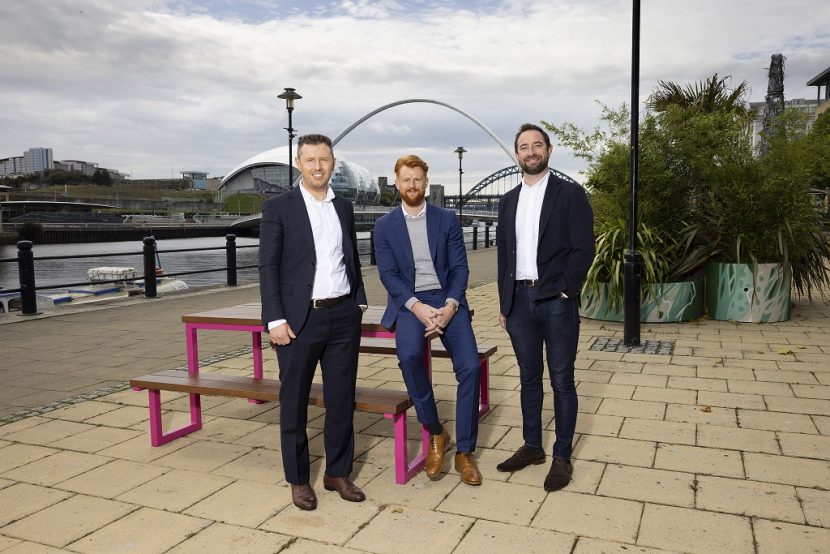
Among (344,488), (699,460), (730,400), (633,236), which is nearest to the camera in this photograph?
(344,488)

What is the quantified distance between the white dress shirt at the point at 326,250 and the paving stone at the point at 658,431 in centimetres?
204

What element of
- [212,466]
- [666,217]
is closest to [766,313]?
[666,217]

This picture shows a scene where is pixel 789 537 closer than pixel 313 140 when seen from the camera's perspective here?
Yes

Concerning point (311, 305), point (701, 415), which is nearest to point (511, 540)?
point (311, 305)

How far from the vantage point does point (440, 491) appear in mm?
3238

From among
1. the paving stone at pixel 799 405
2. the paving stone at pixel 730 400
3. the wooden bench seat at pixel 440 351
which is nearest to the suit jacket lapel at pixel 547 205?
the wooden bench seat at pixel 440 351

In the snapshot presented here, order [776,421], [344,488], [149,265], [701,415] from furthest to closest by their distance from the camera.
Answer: [149,265]
[701,415]
[776,421]
[344,488]

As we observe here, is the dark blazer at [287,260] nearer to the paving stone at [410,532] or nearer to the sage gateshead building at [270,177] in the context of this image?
the paving stone at [410,532]

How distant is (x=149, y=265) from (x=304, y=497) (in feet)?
27.1

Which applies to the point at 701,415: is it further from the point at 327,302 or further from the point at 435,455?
the point at 327,302

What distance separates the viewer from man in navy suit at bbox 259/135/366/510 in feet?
9.91

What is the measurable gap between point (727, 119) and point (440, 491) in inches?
282

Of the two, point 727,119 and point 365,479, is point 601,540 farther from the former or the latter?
point 727,119

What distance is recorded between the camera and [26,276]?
332 inches
